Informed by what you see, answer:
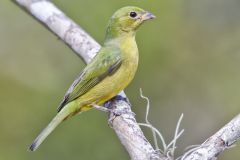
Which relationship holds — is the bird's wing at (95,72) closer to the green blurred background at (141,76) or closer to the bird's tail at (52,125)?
the bird's tail at (52,125)

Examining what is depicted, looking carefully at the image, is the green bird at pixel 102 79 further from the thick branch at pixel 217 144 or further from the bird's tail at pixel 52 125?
the thick branch at pixel 217 144

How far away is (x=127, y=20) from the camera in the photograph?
5137mm

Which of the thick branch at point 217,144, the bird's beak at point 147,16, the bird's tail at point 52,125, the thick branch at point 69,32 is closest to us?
the thick branch at point 217,144

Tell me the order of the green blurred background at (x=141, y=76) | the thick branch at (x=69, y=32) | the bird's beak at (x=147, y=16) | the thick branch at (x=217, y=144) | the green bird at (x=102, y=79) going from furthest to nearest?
the green blurred background at (x=141, y=76)
the bird's beak at (x=147, y=16)
the green bird at (x=102, y=79)
the thick branch at (x=69, y=32)
the thick branch at (x=217, y=144)

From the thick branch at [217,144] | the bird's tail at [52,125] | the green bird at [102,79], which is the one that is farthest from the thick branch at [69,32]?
the thick branch at [217,144]

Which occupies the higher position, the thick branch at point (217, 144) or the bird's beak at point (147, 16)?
the bird's beak at point (147, 16)

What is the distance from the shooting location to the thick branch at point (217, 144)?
348 cm

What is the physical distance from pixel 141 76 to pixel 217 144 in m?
2.93

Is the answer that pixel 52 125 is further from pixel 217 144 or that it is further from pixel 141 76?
pixel 141 76

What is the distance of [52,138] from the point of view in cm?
621

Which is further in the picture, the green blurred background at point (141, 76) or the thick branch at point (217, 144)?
the green blurred background at point (141, 76)

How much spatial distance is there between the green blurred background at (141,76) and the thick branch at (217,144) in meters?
2.63

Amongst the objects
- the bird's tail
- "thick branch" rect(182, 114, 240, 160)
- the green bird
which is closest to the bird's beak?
the green bird

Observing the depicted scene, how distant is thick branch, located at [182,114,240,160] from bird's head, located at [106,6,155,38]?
170cm
